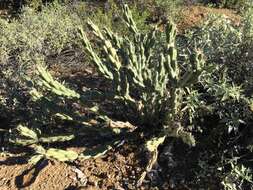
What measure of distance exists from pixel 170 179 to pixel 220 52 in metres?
1.41

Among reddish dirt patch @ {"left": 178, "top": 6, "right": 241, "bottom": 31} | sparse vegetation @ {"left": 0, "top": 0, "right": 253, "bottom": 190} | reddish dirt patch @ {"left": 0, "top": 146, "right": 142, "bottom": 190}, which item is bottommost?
reddish dirt patch @ {"left": 0, "top": 146, "right": 142, "bottom": 190}

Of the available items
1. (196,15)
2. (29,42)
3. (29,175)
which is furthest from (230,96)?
(196,15)

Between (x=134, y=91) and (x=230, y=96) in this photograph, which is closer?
(x=230, y=96)

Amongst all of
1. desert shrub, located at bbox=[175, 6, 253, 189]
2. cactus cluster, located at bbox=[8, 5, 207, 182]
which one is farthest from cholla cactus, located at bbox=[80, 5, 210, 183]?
desert shrub, located at bbox=[175, 6, 253, 189]

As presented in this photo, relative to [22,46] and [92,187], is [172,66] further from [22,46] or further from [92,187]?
[22,46]

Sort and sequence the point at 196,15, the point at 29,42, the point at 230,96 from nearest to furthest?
1. the point at 230,96
2. the point at 29,42
3. the point at 196,15

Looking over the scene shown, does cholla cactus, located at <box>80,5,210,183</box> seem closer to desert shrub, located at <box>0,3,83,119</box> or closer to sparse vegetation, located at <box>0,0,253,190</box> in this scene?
sparse vegetation, located at <box>0,0,253,190</box>

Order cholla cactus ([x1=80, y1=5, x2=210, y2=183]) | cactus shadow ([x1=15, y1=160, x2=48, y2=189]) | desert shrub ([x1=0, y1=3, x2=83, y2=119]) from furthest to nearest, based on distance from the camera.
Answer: desert shrub ([x1=0, y1=3, x2=83, y2=119]) < cactus shadow ([x1=15, y1=160, x2=48, y2=189]) < cholla cactus ([x1=80, y1=5, x2=210, y2=183])

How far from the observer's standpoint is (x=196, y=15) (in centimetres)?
713

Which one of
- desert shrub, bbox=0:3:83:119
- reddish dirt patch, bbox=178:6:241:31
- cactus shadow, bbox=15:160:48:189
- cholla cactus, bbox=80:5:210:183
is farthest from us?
reddish dirt patch, bbox=178:6:241:31

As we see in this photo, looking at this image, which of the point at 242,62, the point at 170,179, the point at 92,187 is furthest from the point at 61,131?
the point at 242,62

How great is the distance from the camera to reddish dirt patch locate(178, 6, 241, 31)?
6817 mm

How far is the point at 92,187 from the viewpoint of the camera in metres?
4.13

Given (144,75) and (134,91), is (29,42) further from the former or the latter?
(144,75)
